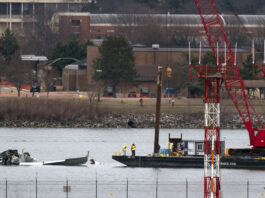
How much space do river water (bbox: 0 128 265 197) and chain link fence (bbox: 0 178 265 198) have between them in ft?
0.96

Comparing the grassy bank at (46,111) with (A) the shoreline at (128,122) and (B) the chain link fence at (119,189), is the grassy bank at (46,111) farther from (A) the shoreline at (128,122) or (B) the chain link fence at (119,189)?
(B) the chain link fence at (119,189)

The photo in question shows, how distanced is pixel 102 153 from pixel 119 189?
33157mm

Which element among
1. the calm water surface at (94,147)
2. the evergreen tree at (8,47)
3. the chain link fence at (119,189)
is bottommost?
the calm water surface at (94,147)

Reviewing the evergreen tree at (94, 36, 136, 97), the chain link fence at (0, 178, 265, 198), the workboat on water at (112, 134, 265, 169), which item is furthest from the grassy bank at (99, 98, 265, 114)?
the chain link fence at (0, 178, 265, 198)

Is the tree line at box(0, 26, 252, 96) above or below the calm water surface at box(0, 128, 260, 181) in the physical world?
above

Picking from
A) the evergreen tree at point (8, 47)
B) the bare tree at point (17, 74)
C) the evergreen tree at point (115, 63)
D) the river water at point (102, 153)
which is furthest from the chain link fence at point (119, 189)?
the evergreen tree at point (8, 47)

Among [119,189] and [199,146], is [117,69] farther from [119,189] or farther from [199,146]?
[119,189]

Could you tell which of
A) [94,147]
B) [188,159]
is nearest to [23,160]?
[188,159]

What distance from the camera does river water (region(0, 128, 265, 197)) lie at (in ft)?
273

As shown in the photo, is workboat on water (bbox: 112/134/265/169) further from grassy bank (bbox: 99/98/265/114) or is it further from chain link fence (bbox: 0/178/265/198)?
grassy bank (bbox: 99/98/265/114)

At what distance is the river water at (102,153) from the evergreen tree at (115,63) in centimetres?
2806

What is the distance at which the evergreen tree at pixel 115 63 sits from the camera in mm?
172875

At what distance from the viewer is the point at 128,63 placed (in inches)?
6880

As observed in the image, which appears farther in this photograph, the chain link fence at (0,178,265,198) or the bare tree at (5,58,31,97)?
the bare tree at (5,58,31,97)
